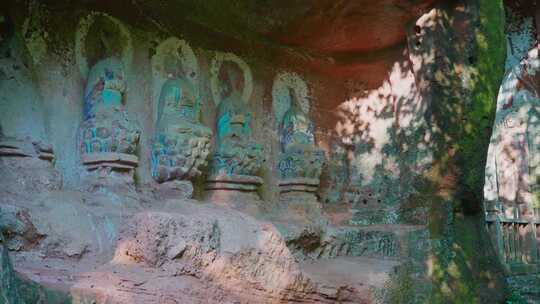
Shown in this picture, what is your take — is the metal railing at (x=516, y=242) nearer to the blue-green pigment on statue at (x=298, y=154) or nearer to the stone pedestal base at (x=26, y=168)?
the blue-green pigment on statue at (x=298, y=154)

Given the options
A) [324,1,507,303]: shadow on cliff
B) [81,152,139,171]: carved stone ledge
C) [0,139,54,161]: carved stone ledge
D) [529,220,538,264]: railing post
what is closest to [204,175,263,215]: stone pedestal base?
[81,152,139,171]: carved stone ledge

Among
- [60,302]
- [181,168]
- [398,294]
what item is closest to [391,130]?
[398,294]

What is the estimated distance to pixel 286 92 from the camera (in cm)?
677

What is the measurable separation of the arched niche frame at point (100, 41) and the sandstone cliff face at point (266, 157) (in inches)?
0.5

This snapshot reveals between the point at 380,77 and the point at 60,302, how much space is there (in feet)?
16.2

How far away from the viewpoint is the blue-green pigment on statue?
6.31m

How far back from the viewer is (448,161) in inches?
211

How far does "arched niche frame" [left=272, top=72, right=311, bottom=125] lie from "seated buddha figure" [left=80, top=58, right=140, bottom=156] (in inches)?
81.6

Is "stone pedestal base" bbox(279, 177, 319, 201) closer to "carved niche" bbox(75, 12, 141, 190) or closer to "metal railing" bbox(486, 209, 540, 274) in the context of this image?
"carved niche" bbox(75, 12, 141, 190)

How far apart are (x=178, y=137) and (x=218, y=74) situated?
119cm

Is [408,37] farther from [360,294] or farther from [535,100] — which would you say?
[535,100]

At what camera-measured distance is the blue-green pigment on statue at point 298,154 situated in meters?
6.31

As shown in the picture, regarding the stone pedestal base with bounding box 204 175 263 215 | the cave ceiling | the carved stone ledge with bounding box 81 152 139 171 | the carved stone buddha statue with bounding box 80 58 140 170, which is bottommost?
the stone pedestal base with bounding box 204 175 263 215

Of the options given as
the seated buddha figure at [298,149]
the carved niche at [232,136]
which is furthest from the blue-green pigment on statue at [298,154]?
the carved niche at [232,136]
